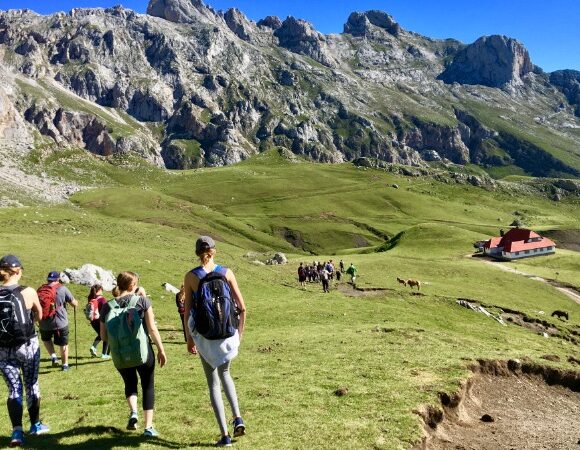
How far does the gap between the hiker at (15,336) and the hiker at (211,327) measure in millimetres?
4154

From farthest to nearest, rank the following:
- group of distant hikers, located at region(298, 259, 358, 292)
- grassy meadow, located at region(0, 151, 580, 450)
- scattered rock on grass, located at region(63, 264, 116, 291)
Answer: group of distant hikers, located at region(298, 259, 358, 292) < scattered rock on grass, located at region(63, 264, 116, 291) < grassy meadow, located at region(0, 151, 580, 450)

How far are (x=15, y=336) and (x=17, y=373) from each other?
3.61ft

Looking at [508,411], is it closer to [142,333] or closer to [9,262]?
[142,333]

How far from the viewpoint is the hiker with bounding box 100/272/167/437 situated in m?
11.6

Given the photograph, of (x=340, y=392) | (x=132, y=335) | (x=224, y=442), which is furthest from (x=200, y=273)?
(x=340, y=392)

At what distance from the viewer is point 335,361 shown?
2219cm

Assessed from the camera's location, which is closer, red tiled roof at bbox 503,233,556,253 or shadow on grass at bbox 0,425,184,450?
shadow on grass at bbox 0,425,184,450

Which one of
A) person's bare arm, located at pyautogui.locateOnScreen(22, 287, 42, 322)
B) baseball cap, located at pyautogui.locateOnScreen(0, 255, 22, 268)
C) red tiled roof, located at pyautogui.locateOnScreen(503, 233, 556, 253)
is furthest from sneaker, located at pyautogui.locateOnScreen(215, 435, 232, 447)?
red tiled roof, located at pyautogui.locateOnScreen(503, 233, 556, 253)

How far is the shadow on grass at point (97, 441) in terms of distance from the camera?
460 inches

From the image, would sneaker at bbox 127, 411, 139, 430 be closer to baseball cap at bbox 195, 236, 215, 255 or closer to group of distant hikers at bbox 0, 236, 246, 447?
group of distant hikers at bbox 0, 236, 246, 447

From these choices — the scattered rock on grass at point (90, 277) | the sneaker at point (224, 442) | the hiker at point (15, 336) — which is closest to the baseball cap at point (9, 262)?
the hiker at point (15, 336)

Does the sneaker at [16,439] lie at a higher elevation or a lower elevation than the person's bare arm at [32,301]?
lower

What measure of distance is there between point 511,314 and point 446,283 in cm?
1714

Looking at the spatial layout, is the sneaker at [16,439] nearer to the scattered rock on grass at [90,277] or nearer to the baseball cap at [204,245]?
the baseball cap at [204,245]
